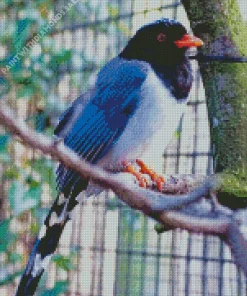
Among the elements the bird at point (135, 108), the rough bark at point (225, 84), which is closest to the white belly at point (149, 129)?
the bird at point (135, 108)

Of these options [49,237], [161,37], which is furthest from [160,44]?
A: [49,237]

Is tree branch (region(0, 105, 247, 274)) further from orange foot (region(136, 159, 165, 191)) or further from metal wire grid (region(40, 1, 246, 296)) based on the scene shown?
metal wire grid (region(40, 1, 246, 296))

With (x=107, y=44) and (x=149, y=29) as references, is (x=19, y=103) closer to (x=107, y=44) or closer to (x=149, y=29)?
(x=107, y=44)

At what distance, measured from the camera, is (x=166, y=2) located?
178 cm

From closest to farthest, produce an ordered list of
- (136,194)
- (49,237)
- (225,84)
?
(136,194) → (225,84) → (49,237)

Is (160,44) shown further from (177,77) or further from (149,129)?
(149,129)

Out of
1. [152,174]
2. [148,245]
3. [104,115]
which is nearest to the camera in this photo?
[152,174]

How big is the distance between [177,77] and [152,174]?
0.70ft

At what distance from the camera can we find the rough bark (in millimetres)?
727

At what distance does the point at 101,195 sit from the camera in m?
2.12

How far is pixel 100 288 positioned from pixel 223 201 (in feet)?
4.76

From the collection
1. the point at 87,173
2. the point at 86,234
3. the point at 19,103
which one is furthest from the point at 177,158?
the point at 87,173

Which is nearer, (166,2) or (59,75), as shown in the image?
(166,2)

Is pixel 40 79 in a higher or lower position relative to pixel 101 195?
higher
